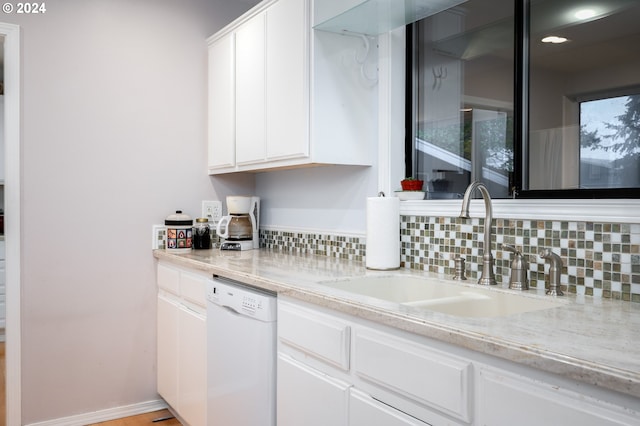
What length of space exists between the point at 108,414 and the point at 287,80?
2033 millimetres

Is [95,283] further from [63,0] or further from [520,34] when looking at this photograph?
[520,34]

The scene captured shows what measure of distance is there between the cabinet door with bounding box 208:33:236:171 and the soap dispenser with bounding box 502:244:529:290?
1.67 metres

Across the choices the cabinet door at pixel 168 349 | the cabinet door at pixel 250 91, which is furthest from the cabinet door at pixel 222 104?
the cabinet door at pixel 168 349

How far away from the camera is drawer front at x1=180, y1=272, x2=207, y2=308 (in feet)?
7.84

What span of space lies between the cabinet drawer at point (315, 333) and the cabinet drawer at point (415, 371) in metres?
0.06

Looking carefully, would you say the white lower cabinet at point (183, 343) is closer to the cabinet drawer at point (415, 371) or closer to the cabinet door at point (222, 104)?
the cabinet door at point (222, 104)

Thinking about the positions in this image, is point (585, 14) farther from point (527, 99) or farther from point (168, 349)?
point (168, 349)

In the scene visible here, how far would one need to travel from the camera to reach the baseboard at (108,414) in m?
2.81

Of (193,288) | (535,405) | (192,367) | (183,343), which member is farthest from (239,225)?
(535,405)

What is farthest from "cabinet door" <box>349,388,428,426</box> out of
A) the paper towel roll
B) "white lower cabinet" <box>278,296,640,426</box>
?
the paper towel roll

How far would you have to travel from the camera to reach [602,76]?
66.9 inches

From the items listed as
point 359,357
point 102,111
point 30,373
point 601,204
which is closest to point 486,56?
point 601,204

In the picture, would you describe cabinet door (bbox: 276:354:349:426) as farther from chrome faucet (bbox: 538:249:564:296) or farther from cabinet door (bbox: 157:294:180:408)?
cabinet door (bbox: 157:294:180:408)

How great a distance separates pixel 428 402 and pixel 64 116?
245 centimetres
